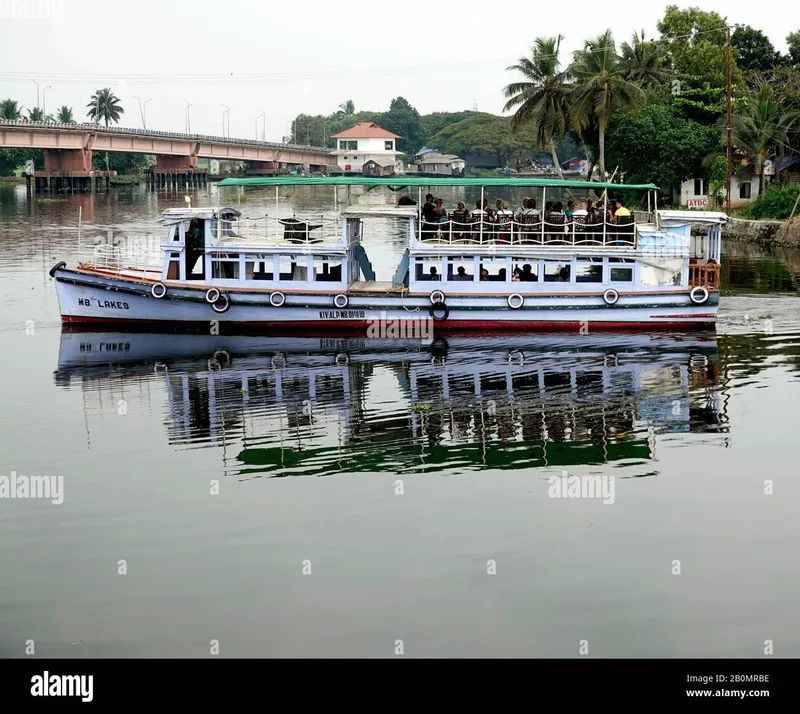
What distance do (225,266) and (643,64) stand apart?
5806 cm

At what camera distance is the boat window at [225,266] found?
3909cm

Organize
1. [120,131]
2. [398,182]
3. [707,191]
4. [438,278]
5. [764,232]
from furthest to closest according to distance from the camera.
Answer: [120,131], [707,191], [764,232], [438,278], [398,182]

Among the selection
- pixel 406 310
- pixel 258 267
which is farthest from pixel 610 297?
pixel 258 267

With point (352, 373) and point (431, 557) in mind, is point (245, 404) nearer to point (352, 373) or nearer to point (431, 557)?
point (352, 373)

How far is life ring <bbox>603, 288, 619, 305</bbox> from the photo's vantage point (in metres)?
38.8

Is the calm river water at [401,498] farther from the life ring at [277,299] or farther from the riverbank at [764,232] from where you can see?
the riverbank at [764,232]

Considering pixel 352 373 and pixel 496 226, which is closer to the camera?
pixel 352 373

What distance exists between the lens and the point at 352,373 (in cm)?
3416

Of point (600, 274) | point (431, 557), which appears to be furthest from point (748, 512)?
point (600, 274)

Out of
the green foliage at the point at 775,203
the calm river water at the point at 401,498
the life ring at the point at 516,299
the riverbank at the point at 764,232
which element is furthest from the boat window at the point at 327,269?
the green foliage at the point at 775,203

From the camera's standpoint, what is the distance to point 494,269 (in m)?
39.2

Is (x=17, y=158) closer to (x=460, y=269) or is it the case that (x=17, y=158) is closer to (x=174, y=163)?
(x=174, y=163)

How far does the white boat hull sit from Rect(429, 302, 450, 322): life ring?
0.03 m
